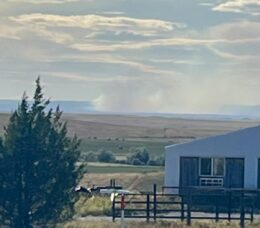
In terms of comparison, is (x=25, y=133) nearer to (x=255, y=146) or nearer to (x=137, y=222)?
(x=137, y=222)

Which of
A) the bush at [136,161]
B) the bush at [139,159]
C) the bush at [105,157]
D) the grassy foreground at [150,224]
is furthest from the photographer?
the bush at [105,157]

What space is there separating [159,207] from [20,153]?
881 cm

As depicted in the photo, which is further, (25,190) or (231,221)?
(231,221)

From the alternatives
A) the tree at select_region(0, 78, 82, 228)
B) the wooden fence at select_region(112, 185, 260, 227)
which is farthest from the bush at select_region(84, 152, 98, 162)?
the tree at select_region(0, 78, 82, 228)

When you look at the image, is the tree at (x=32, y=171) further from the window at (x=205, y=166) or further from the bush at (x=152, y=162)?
the bush at (x=152, y=162)

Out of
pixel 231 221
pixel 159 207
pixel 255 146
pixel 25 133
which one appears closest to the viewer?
pixel 25 133

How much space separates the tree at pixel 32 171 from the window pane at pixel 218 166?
1559 centimetres

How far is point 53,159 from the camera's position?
102ft

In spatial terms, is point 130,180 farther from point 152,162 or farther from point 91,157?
point 91,157

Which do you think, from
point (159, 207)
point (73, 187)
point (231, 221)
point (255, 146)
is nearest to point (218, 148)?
point (255, 146)

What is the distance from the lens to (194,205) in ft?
132

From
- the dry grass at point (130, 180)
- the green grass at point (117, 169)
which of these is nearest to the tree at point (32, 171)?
the dry grass at point (130, 180)

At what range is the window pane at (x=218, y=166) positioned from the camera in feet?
151

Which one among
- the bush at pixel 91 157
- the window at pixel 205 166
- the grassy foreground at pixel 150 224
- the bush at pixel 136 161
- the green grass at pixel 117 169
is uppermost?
the bush at pixel 91 157
